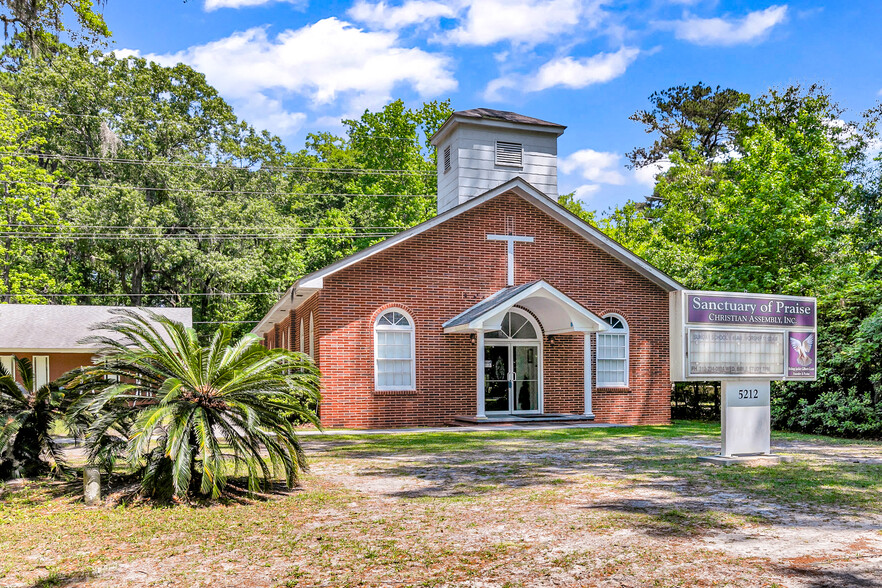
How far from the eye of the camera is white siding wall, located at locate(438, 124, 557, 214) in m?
22.0

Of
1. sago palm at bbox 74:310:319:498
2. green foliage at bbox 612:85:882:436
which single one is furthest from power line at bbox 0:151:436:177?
sago palm at bbox 74:310:319:498

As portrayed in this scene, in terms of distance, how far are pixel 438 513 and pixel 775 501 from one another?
365 cm

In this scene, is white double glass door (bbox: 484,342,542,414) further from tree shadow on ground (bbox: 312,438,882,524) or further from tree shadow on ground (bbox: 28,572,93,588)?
tree shadow on ground (bbox: 28,572,93,588)

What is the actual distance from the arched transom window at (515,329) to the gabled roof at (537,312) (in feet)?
1.03

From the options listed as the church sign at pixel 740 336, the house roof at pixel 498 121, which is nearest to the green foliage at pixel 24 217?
the house roof at pixel 498 121

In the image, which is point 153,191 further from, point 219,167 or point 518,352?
point 518,352

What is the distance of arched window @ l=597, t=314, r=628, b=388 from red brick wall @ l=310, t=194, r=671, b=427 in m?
0.23

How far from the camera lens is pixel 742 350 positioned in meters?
11.8

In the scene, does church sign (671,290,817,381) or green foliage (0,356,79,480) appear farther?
church sign (671,290,817,381)

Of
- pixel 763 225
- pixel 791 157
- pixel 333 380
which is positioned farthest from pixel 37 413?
pixel 791 157

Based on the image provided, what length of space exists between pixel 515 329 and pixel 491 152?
5.50m

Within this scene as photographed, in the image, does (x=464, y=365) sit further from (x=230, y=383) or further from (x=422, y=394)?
(x=230, y=383)

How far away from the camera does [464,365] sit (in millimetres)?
19453

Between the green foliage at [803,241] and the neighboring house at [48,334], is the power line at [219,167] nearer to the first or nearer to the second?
the neighboring house at [48,334]
